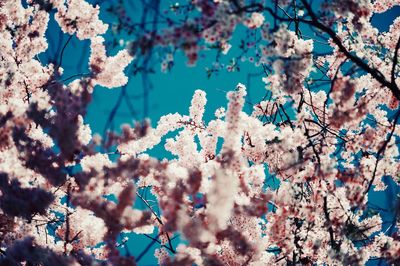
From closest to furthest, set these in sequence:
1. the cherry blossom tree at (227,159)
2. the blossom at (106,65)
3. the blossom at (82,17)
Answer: the cherry blossom tree at (227,159)
the blossom at (82,17)
the blossom at (106,65)

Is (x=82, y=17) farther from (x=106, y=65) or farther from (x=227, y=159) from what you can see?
(x=227, y=159)

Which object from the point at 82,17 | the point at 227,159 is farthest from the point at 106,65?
the point at 227,159

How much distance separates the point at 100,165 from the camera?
19.6 ft

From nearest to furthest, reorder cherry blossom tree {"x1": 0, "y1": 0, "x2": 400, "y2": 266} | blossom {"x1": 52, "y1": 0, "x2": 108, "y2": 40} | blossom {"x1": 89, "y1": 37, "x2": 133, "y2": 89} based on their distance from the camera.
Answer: cherry blossom tree {"x1": 0, "y1": 0, "x2": 400, "y2": 266}, blossom {"x1": 52, "y1": 0, "x2": 108, "y2": 40}, blossom {"x1": 89, "y1": 37, "x2": 133, "y2": 89}

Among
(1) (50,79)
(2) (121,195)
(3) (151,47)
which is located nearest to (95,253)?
(2) (121,195)

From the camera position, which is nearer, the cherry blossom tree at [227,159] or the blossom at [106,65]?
the cherry blossom tree at [227,159]

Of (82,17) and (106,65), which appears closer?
(82,17)

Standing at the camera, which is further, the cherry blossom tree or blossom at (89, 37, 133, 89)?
blossom at (89, 37, 133, 89)

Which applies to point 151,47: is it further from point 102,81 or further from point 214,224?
point 102,81

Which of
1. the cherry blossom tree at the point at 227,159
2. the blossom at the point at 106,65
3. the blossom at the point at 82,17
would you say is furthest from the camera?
the blossom at the point at 106,65

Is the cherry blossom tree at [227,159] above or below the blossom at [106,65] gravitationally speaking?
below

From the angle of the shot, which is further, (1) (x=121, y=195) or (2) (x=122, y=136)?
(2) (x=122, y=136)

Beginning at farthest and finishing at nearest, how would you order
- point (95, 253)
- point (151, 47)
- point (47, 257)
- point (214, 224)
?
point (95, 253), point (47, 257), point (214, 224), point (151, 47)

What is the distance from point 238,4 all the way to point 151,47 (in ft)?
3.05
